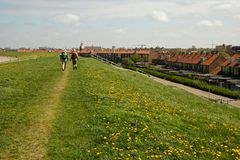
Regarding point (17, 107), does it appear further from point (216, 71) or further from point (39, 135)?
point (216, 71)

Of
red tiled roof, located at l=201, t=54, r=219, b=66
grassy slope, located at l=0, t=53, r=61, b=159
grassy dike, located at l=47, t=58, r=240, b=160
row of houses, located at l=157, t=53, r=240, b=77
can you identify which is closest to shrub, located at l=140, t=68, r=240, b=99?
row of houses, located at l=157, t=53, r=240, b=77

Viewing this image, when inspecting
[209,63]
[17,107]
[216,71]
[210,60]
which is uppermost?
[17,107]

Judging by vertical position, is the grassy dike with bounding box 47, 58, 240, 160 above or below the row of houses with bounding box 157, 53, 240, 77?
above

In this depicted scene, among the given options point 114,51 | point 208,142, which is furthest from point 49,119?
point 114,51

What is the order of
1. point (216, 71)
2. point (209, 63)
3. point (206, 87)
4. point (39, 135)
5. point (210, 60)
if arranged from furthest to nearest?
point (210, 60) → point (209, 63) → point (216, 71) → point (206, 87) → point (39, 135)

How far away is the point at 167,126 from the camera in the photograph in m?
12.8

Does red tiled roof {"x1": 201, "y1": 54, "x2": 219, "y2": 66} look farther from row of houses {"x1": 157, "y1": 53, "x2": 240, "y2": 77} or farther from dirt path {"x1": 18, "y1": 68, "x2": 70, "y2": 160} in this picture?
dirt path {"x1": 18, "y1": 68, "x2": 70, "y2": 160}

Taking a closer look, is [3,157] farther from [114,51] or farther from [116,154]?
[114,51]

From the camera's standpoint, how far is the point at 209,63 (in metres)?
93.8

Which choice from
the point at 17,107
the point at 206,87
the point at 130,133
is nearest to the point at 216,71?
the point at 206,87

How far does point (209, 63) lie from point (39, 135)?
86.9 meters

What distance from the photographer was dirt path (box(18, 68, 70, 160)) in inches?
381

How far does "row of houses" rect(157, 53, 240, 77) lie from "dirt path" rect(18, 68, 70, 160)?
70453 millimetres

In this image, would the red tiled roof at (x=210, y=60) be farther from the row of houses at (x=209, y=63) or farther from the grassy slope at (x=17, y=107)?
the grassy slope at (x=17, y=107)
